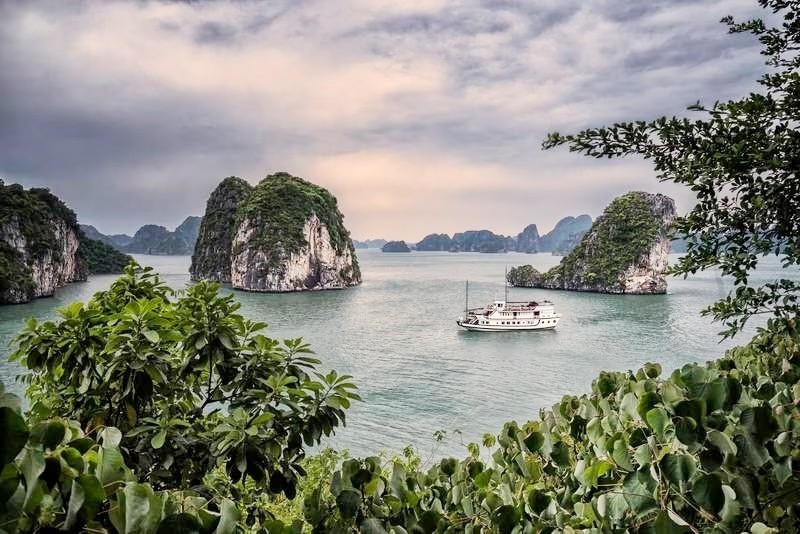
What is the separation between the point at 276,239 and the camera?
217ft

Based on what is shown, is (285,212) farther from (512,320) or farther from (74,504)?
(74,504)

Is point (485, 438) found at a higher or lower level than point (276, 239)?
lower

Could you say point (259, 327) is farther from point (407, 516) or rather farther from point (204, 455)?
point (407, 516)

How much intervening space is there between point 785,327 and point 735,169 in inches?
53.2

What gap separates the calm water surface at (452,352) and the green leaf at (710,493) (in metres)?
8.35

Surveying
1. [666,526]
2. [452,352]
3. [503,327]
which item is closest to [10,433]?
[666,526]

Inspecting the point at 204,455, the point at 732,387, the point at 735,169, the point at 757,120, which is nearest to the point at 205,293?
the point at 204,455

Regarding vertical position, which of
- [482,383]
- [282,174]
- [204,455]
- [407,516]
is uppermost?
[282,174]

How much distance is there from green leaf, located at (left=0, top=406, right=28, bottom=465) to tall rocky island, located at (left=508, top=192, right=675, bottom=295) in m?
63.9

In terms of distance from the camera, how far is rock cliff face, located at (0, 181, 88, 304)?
1809 inches

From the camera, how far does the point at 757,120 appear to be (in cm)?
341

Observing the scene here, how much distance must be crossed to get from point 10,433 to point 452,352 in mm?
28923

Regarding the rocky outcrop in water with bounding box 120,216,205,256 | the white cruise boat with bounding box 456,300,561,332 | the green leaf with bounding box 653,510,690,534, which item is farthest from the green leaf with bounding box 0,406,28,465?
the rocky outcrop in water with bounding box 120,216,205,256

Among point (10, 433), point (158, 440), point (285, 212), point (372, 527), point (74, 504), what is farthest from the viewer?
point (285, 212)
